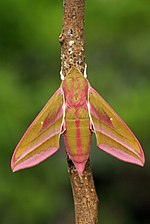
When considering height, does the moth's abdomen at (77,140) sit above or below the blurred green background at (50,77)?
below

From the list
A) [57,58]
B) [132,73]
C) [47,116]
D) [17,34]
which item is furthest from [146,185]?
[47,116]

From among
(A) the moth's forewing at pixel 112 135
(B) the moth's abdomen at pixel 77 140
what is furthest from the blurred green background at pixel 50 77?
(B) the moth's abdomen at pixel 77 140

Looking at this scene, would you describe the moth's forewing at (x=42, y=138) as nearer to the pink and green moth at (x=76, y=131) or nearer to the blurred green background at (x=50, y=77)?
the pink and green moth at (x=76, y=131)

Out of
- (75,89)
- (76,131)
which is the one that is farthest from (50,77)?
(76,131)

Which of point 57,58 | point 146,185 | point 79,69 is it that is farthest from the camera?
point 146,185

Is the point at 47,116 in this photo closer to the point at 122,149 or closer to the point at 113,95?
the point at 122,149

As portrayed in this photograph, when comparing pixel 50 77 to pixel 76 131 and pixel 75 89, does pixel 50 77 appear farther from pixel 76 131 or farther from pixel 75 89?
pixel 76 131

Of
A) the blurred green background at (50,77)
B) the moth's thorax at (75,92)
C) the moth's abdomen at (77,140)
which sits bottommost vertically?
the moth's abdomen at (77,140)
